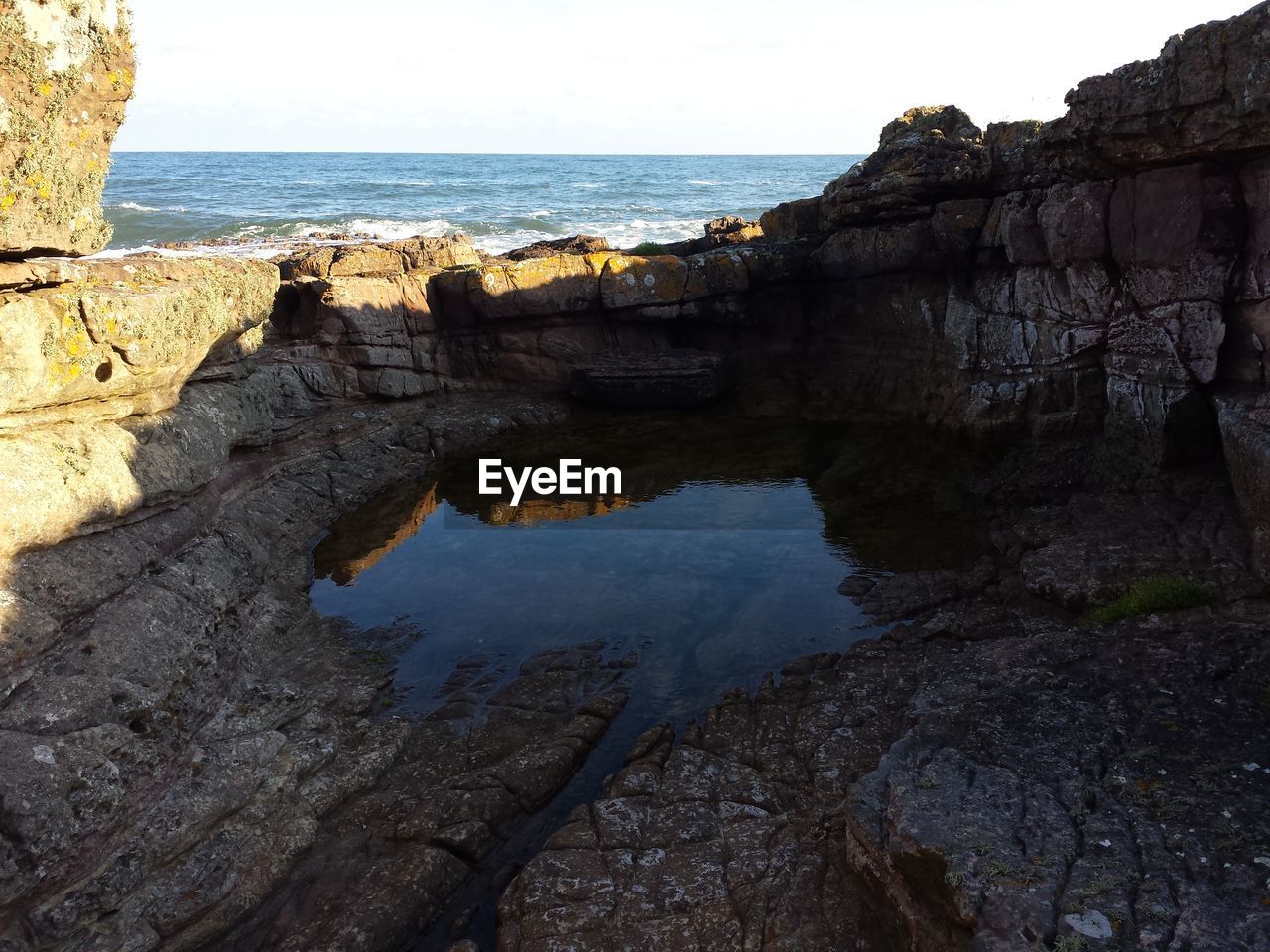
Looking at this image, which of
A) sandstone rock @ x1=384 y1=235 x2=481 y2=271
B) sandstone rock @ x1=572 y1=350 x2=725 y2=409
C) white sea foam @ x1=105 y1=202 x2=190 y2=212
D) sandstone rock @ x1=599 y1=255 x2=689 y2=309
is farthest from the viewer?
white sea foam @ x1=105 y1=202 x2=190 y2=212

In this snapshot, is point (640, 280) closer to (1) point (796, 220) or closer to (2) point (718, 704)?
(1) point (796, 220)

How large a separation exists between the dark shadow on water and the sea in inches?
839

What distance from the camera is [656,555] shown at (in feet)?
50.5

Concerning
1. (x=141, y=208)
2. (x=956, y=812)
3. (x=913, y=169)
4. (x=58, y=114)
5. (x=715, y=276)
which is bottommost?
(x=956, y=812)

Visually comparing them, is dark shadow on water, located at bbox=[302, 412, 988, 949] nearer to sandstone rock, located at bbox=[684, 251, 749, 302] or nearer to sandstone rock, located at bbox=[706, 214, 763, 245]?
sandstone rock, located at bbox=[684, 251, 749, 302]

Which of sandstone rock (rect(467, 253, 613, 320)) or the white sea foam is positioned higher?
the white sea foam

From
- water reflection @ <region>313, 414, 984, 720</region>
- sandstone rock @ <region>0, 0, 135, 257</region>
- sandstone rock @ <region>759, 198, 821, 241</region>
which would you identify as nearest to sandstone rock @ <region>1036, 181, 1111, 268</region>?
water reflection @ <region>313, 414, 984, 720</region>

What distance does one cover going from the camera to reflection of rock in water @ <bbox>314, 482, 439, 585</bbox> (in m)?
15.1

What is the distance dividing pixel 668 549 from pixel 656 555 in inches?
12.4

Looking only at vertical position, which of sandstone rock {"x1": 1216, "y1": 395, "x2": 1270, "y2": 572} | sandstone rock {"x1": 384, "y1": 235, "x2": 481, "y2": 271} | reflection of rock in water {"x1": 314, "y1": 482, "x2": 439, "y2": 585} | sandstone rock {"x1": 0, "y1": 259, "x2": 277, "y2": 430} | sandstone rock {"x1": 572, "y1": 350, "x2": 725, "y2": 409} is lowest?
reflection of rock in water {"x1": 314, "y1": 482, "x2": 439, "y2": 585}

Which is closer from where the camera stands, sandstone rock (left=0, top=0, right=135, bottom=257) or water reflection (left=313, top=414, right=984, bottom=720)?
sandstone rock (left=0, top=0, right=135, bottom=257)

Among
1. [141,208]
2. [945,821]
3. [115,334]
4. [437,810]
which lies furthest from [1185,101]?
[141,208]

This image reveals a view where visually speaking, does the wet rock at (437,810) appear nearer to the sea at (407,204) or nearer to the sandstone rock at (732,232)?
the sandstone rock at (732,232)

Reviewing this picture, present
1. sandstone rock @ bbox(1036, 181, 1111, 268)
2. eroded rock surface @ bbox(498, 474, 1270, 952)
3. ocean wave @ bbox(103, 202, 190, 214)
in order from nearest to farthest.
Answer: eroded rock surface @ bbox(498, 474, 1270, 952)
sandstone rock @ bbox(1036, 181, 1111, 268)
ocean wave @ bbox(103, 202, 190, 214)
